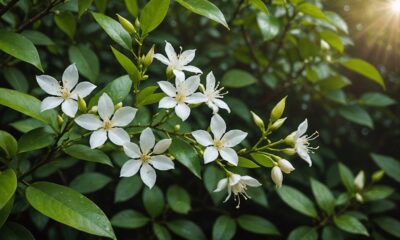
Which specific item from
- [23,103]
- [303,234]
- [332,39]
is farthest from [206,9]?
[303,234]

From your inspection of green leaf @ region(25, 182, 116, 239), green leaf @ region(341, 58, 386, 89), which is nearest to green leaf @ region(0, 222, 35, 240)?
green leaf @ region(25, 182, 116, 239)

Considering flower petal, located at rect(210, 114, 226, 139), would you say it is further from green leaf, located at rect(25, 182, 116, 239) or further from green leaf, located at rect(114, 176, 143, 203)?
green leaf, located at rect(114, 176, 143, 203)

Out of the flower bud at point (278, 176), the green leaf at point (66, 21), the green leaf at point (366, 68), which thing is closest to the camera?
the flower bud at point (278, 176)

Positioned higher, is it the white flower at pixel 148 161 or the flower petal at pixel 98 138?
the flower petal at pixel 98 138

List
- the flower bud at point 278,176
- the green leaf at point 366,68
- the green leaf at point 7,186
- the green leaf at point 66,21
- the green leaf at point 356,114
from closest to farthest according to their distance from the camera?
the green leaf at point 7,186 → the flower bud at point 278,176 → the green leaf at point 66,21 → the green leaf at point 366,68 → the green leaf at point 356,114

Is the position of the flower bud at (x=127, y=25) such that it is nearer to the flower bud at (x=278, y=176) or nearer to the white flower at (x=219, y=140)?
the white flower at (x=219, y=140)

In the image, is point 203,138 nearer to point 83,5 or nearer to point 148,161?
point 148,161

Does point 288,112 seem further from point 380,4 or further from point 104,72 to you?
point 104,72

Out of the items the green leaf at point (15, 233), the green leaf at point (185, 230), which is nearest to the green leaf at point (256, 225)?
the green leaf at point (185, 230)
